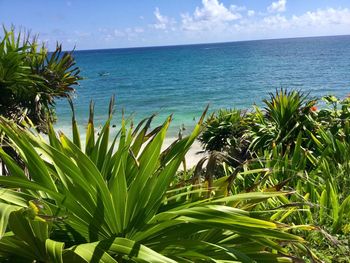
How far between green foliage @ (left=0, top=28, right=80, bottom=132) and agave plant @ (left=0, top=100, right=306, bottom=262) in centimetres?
402

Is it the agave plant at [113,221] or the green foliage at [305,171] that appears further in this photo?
the green foliage at [305,171]

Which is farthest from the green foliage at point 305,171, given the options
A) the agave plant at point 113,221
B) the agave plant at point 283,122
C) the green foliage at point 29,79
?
the green foliage at point 29,79

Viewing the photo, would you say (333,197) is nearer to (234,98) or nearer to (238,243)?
(238,243)

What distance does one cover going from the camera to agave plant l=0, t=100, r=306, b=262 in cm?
193

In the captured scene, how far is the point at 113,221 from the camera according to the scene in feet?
6.97

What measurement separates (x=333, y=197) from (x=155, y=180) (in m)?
1.93

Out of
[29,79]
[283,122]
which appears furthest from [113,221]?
[283,122]

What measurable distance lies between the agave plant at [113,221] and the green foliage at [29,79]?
4016 mm

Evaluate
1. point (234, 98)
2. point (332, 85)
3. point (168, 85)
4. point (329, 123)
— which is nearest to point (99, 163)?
point (329, 123)

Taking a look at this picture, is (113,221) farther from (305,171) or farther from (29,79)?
(29,79)

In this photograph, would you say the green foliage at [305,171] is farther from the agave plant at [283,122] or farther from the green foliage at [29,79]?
the green foliage at [29,79]

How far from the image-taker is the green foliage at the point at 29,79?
5996mm

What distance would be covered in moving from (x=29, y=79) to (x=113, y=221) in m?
4.52

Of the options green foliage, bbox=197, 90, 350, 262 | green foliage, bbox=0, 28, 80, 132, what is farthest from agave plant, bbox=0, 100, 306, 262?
green foliage, bbox=0, 28, 80, 132
